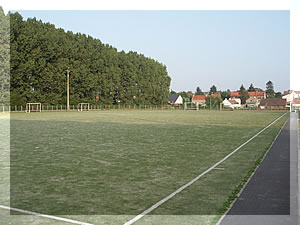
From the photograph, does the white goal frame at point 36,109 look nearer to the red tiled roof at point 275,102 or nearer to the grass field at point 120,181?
the grass field at point 120,181

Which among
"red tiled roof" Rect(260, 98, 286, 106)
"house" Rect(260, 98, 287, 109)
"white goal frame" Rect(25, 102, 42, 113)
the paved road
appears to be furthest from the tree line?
"red tiled roof" Rect(260, 98, 286, 106)

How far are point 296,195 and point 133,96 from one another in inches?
3026

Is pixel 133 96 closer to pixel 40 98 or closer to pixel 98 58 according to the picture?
pixel 98 58

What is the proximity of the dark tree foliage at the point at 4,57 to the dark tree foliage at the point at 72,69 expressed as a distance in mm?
1229

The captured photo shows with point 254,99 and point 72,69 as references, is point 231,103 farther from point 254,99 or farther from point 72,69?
point 72,69

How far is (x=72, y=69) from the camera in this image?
60250mm

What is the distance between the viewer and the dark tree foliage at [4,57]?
4622 centimetres

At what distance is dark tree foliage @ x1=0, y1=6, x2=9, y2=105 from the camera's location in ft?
152

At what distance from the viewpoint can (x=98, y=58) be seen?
6944 cm

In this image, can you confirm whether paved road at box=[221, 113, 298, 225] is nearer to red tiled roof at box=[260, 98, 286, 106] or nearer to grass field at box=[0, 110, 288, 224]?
grass field at box=[0, 110, 288, 224]

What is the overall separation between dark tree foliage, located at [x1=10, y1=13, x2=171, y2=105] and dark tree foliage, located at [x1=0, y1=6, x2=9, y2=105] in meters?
1.23

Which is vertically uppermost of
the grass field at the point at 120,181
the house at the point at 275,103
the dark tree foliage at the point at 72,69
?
the dark tree foliage at the point at 72,69

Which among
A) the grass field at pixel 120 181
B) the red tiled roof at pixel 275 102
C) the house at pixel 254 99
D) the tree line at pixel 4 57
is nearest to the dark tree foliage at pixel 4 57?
the tree line at pixel 4 57

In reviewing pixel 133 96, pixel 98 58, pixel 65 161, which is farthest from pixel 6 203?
pixel 133 96
